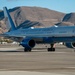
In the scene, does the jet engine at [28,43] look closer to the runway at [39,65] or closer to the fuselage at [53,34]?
the fuselage at [53,34]

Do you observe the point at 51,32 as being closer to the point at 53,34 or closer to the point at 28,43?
the point at 53,34

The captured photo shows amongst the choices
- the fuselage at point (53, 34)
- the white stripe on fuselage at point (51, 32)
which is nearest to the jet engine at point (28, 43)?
the fuselage at point (53, 34)

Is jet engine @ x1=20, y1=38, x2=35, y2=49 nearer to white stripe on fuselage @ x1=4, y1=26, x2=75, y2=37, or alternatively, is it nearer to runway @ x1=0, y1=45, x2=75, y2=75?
white stripe on fuselage @ x1=4, y1=26, x2=75, y2=37

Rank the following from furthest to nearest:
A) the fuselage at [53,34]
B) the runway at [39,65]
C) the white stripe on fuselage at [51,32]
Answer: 1. the white stripe on fuselage at [51,32]
2. the fuselage at [53,34]
3. the runway at [39,65]

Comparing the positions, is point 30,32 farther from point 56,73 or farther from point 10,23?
point 56,73

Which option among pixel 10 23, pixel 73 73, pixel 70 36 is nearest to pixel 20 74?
pixel 73 73

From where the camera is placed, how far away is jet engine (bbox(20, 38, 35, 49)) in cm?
4689

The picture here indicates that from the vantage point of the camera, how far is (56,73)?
16.0 m

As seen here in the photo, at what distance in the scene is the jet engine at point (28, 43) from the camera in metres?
46.9

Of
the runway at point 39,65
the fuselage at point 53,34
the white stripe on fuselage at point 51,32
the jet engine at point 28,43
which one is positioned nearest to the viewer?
the runway at point 39,65

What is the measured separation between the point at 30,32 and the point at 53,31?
5442 millimetres

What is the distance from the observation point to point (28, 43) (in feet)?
155

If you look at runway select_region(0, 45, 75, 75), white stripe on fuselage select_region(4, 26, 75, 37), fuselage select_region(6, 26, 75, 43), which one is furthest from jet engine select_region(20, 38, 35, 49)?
runway select_region(0, 45, 75, 75)

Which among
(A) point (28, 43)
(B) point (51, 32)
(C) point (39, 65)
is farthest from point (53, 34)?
(C) point (39, 65)
